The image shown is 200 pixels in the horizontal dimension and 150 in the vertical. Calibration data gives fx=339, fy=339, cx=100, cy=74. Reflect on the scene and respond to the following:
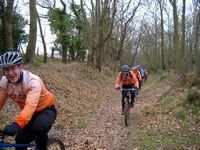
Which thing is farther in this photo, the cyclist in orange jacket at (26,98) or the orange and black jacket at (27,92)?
the orange and black jacket at (27,92)

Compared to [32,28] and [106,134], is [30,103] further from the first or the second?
[32,28]

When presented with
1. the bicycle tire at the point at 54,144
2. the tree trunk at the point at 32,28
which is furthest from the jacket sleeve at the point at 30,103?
the tree trunk at the point at 32,28

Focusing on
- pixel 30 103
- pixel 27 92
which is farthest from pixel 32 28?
pixel 30 103

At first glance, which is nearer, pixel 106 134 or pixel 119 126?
pixel 106 134

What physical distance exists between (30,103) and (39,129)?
46 cm

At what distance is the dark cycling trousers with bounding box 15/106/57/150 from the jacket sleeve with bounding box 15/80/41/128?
1.08 ft

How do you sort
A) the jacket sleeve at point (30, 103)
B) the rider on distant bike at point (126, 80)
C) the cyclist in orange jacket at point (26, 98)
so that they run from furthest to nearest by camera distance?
the rider on distant bike at point (126, 80) → the cyclist in orange jacket at point (26, 98) → the jacket sleeve at point (30, 103)

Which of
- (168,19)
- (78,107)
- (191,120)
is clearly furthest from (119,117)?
(168,19)

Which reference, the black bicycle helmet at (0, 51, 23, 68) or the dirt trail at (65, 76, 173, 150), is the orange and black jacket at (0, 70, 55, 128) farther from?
the dirt trail at (65, 76, 173, 150)

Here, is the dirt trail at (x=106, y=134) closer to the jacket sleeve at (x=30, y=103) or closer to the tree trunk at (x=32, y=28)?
the jacket sleeve at (x=30, y=103)

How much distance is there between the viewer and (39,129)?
4891 millimetres

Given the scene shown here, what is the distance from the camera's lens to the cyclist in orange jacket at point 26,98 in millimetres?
4551

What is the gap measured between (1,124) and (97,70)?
75.2 feet

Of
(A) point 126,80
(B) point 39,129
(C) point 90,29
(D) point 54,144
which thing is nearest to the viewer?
(B) point 39,129
